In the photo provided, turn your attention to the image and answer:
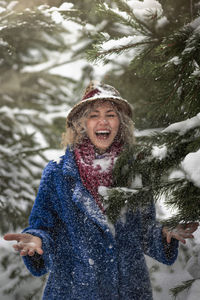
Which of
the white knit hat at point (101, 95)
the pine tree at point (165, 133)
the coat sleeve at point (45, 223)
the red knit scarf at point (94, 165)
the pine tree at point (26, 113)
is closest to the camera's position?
the pine tree at point (165, 133)

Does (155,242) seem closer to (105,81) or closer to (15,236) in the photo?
(15,236)

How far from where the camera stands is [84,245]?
191 cm

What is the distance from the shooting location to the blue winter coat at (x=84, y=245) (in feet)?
6.08

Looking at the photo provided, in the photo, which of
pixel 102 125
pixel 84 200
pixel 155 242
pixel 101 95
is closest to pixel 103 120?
pixel 102 125

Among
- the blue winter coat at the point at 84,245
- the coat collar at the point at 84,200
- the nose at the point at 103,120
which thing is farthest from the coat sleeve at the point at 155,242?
the nose at the point at 103,120

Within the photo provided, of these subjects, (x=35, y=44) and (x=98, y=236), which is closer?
(x=98, y=236)

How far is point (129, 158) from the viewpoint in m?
1.35

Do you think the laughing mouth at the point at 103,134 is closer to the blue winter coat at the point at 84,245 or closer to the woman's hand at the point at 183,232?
the blue winter coat at the point at 84,245

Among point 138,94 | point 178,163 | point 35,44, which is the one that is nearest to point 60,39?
point 35,44

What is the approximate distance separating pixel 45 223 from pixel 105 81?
1.70m

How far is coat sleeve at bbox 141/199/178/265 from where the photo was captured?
1842 millimetres

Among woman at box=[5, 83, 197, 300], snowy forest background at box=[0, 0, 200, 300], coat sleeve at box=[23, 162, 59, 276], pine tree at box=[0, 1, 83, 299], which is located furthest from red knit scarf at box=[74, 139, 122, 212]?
pine tree at box=[0, 1, 83, 299]

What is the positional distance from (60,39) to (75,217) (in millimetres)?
2820

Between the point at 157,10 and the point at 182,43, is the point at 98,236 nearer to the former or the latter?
the point at 182,43
